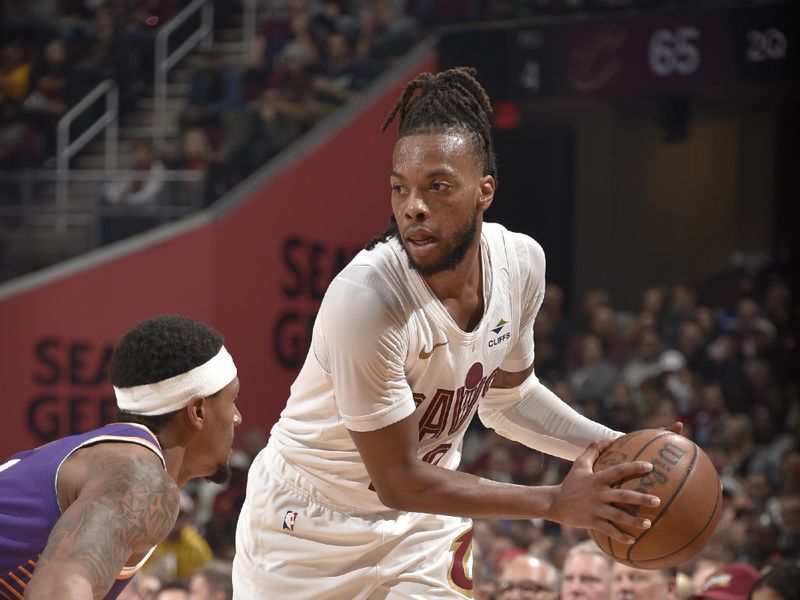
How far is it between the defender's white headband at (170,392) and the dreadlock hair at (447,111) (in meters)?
0.64

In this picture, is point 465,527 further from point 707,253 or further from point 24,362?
point 707,253

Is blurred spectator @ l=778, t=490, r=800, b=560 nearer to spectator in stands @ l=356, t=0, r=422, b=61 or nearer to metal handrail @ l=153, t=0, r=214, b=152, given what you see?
spectator in stands @ l=356, t=0, r=422, b=61

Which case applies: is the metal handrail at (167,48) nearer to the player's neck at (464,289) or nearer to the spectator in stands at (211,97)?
the spectator in stands at (211,97)

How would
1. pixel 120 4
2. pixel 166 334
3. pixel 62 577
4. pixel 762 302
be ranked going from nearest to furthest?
1. pixel 62 577
2. pixel 166 334
3. pixel 762 302
4. pixel 120 4

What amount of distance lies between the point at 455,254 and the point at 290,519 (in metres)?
0.94

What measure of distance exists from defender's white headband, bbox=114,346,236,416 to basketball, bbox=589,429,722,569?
1065mm

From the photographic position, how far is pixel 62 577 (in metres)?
2.46

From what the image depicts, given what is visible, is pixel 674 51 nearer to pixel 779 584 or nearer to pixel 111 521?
pixel 779 584

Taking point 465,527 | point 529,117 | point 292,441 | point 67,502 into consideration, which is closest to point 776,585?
point 465,527

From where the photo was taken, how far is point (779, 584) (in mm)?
4855

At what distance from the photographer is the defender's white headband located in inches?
125

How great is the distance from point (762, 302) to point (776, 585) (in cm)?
714

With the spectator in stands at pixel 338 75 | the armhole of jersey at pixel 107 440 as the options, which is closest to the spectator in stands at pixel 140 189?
the spectator in stands at pixel 338 75

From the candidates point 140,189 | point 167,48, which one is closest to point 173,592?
point 140,189
